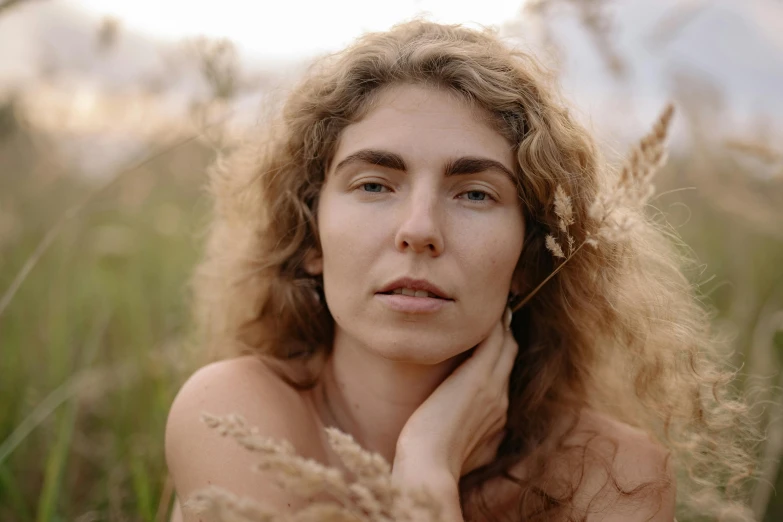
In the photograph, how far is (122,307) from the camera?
4059 millimetres

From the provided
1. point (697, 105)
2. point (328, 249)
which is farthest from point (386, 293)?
point (697, 105)

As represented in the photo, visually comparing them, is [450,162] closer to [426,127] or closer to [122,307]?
[426,127]

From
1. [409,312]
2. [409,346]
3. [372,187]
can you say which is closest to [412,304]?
[409,312]

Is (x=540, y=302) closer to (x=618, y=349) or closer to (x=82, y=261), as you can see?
(x=618, y=349)

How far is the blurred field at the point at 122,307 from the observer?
2.71 m

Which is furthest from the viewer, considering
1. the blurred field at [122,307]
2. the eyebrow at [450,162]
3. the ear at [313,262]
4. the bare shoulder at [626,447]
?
the blurred field at [122,307]

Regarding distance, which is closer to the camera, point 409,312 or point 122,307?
point 409,312

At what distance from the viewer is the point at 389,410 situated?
2.35m

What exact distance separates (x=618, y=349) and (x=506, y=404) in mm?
520

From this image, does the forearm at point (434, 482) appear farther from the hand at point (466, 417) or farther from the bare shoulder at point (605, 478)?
the bare shoulder at point (605, 478)

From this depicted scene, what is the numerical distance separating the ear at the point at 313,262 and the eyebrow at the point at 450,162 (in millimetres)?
458

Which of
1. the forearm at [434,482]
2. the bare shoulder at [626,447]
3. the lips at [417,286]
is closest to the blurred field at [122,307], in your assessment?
the bare shoulder at [626,447]

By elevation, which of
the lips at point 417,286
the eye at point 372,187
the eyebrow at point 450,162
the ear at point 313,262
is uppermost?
the eyebrow at point 450,162

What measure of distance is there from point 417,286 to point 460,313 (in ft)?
0.52
